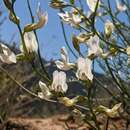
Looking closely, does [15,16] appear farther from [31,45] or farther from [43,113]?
[43,113]

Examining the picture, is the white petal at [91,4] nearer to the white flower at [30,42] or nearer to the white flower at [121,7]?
the white flower at [30,42]

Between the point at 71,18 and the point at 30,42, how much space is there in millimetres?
474

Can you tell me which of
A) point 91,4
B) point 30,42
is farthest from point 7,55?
point 91,4

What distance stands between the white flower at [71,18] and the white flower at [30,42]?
1.40ft

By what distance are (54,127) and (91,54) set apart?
12.0ft

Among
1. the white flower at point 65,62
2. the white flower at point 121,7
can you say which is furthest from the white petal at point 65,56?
the white flower at point 121,7

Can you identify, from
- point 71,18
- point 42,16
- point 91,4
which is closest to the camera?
point 42,16

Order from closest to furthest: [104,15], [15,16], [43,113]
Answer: [15,16] < [104,15] < [43,113]

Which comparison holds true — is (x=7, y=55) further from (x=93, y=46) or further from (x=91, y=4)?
(x=91, y=4)

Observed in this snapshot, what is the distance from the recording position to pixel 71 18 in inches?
80.7

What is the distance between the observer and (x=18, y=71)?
5.89 meters

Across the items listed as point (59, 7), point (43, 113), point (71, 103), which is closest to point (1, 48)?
point (71, 103)

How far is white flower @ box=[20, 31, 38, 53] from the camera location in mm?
1605

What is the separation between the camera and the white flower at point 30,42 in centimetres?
161
